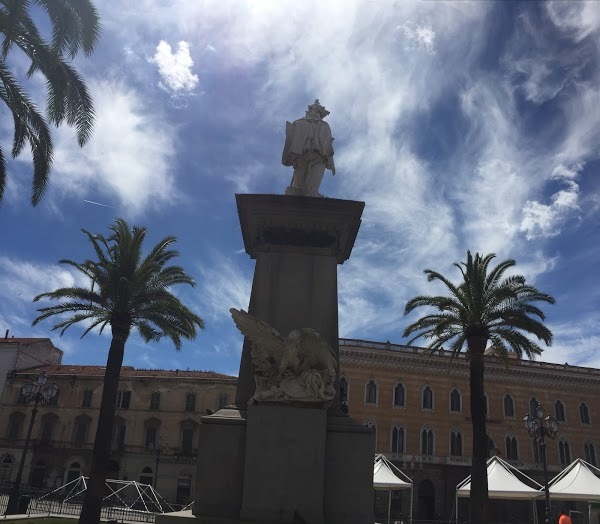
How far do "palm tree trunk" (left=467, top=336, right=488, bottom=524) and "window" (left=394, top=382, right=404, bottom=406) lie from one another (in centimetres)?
2411

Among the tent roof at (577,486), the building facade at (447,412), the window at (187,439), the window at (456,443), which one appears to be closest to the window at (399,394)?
the building facade at (447,412)

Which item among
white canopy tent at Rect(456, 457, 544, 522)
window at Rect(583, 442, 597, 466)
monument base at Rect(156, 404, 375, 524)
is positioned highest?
window at Rect(583, 442, 597, 466)

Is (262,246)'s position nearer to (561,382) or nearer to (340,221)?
(340,221)

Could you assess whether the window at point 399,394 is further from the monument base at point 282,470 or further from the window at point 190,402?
the monument base at point 282,470

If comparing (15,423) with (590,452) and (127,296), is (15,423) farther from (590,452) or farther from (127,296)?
(590,452)

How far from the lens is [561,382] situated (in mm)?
51094

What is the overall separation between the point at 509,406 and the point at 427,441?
807cm

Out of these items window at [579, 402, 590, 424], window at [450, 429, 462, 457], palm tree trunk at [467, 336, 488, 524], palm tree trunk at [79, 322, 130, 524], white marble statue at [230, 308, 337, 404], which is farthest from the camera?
window at [579, 402, 590, 424]

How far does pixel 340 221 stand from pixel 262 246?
1.18m

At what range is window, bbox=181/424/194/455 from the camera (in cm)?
4888

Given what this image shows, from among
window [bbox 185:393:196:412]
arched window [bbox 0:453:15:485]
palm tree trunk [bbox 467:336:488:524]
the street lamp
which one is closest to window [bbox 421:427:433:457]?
window [bbox 185:393:196:412]

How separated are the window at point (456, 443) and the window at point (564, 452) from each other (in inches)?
358

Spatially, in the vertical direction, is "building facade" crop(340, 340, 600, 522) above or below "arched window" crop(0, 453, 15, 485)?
above

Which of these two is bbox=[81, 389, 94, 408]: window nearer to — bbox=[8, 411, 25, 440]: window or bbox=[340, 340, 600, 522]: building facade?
bbox=[8, 411, 25, 440]: window
